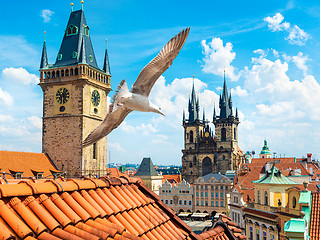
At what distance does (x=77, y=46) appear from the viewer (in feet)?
137

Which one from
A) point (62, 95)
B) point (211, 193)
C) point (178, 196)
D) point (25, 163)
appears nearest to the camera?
point (25, 163)

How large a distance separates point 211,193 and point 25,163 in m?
42.6

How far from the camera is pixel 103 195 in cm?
473

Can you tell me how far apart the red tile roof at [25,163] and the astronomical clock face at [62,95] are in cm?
687

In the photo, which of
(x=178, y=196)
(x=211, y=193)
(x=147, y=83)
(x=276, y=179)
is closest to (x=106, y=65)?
(x=276, y=179)

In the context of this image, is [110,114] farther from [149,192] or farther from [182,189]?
[182,189]

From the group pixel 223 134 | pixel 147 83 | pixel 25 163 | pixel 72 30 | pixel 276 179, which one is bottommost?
pixel 276 179

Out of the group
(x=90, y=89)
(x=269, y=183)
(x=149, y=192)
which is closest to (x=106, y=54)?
(x=90, y=89)

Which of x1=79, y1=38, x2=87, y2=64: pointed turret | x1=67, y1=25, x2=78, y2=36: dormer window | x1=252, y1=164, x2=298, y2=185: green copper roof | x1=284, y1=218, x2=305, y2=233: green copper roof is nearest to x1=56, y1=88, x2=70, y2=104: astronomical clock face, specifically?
x1=79, y1=38, x2=87, y2=64: pointed turret

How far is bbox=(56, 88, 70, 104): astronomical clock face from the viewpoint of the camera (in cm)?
4062

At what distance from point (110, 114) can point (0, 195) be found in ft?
5.86

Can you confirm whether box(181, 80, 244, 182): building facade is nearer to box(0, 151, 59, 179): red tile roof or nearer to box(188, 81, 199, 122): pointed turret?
box(188, 81, 199, 122): pointed turret

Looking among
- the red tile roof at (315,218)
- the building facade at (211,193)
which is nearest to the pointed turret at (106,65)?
the red tile roof at (315,218)

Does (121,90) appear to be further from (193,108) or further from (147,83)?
(193,108)
